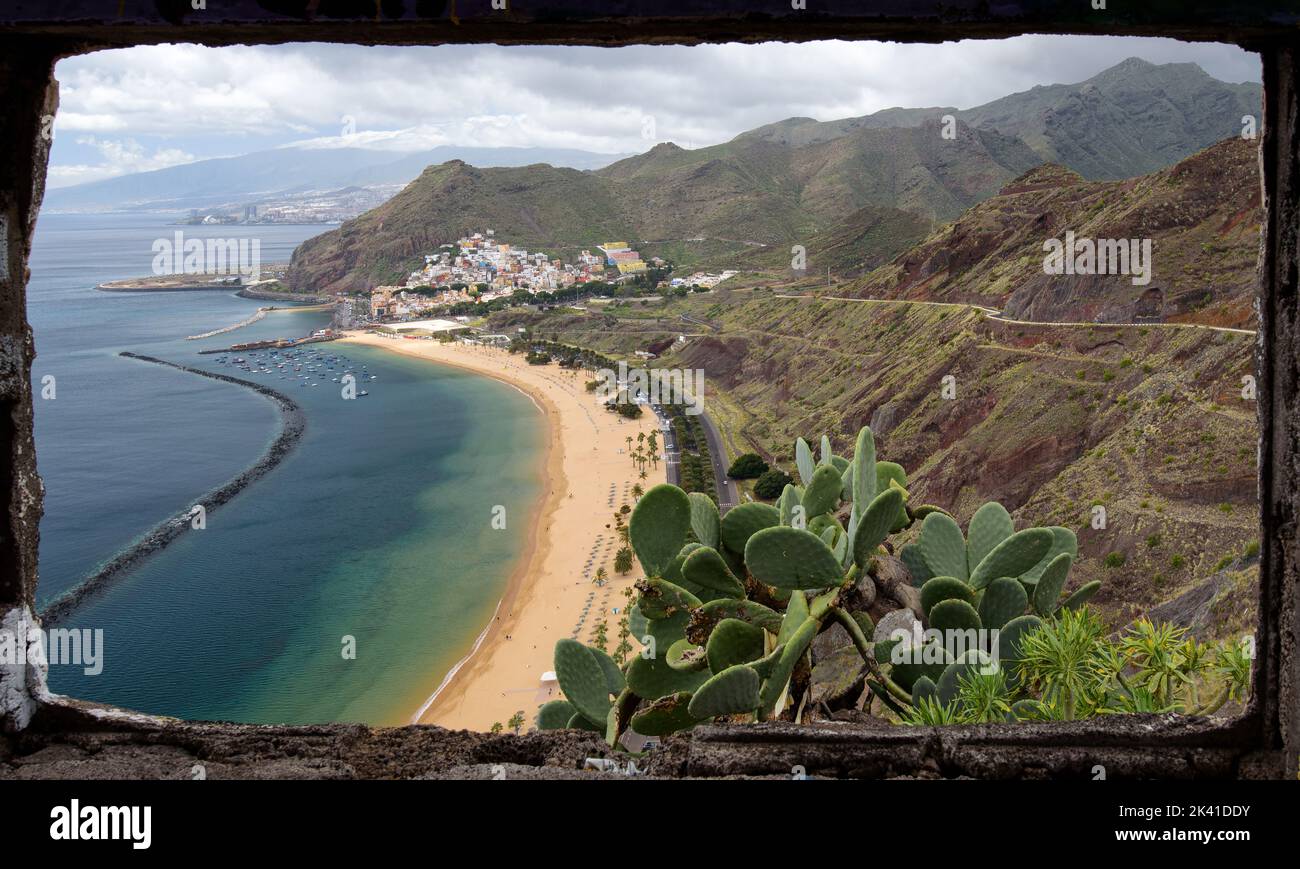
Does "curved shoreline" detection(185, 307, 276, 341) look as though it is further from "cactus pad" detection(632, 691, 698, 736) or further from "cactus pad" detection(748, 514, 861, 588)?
"cactus pad" detection(748, 514, 861, 588)

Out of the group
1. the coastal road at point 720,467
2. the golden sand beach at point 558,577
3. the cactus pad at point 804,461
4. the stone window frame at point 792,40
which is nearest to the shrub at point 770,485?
A: the coastal road at point 720,467

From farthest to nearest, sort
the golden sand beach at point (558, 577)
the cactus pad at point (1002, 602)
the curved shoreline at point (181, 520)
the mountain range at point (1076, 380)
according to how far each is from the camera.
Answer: the curved shoreline at point (181, 520) < the golden sand beach at point (558, 577) < the mountain range at point (1076, 380) < the cactus pad at point (1002, 602)

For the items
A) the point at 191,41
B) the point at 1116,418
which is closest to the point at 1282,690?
the point at 191,41

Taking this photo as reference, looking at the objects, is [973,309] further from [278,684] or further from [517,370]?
[517,370]

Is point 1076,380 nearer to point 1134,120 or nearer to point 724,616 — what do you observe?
point 724,616

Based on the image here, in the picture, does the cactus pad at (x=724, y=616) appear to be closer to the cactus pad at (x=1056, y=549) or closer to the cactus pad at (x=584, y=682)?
the cactus pad at (x=584, y=682)

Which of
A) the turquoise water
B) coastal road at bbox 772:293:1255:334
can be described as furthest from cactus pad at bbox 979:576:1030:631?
coastal road at bbox 772:293:1255:334

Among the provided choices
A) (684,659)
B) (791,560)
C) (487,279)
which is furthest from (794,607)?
(487,279)

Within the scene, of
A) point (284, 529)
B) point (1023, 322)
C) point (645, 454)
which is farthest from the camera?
point (645, 454)
